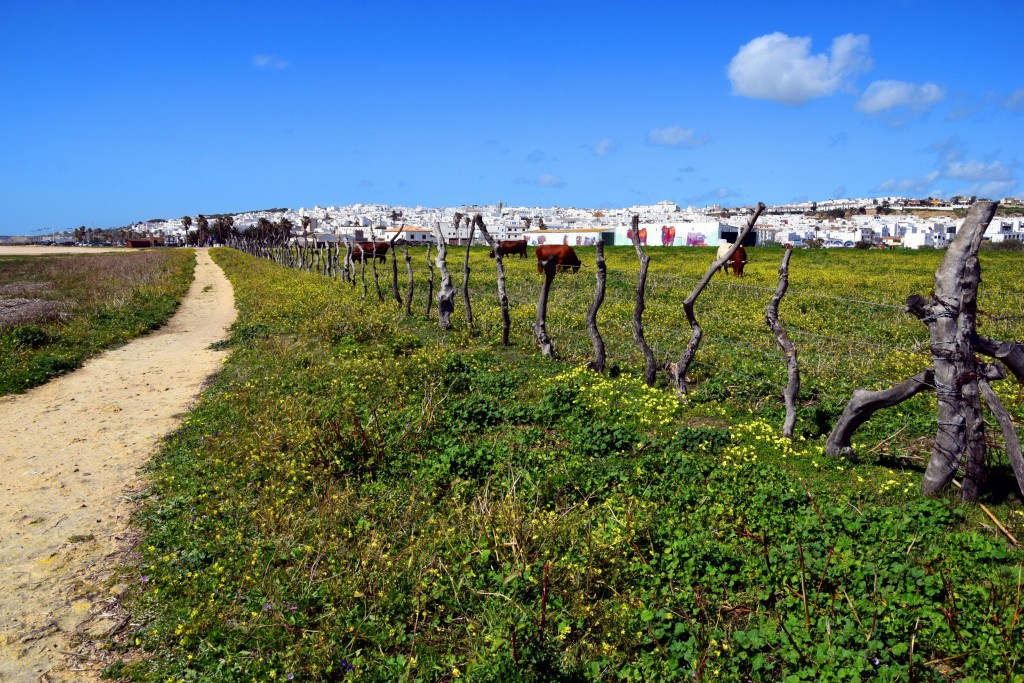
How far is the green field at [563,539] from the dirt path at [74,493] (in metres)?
0.34

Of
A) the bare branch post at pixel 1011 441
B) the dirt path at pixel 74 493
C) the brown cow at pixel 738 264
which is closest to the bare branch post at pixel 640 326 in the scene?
the bare branch post at pixel 1011 441

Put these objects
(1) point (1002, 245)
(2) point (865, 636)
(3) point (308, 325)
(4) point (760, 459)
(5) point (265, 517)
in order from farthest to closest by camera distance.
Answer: (1) point (1002, 245), (3) point (308, 325), (4) point (760, 459), (5) point (265, 517), (2) point (865, 636)

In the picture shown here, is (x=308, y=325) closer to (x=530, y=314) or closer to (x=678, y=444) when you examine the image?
(x=530, y=314)

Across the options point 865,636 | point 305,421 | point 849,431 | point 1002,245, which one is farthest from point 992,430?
point 1002,245

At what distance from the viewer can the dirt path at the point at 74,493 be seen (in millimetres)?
5160

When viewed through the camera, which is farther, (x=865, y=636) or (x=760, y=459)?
(x=760, y=459)

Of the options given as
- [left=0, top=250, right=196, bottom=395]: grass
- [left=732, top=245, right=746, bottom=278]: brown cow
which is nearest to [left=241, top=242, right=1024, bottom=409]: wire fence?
[left=732, top=245, right=746, bottom=278]: brown cow

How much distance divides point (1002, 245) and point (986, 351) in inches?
2178

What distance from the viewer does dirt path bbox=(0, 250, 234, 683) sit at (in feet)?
16.9

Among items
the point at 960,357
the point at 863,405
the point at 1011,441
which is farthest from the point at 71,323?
the point at 1011,441

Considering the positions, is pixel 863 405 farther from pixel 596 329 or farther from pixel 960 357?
pixel 596 329

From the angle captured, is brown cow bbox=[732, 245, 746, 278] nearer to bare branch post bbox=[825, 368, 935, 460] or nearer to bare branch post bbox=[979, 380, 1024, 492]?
bare branch post bbox=[825, 368, 935, 460]

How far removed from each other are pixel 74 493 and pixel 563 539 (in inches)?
218

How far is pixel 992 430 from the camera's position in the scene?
7.25m
